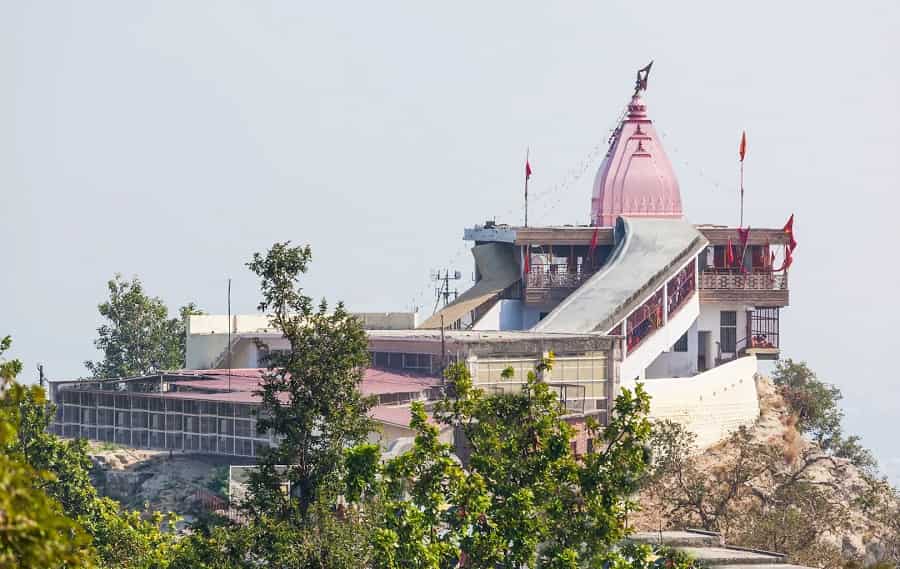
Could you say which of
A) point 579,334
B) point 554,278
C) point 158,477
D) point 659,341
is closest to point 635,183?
point 554,278

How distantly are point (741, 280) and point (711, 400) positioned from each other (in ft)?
31.6

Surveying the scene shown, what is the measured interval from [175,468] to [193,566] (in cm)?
2861

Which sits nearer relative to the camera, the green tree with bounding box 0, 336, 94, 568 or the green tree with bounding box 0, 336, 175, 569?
the green tree with bounding box 0, 336, 94, 568

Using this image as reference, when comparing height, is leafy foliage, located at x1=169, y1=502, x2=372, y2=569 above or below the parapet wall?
below

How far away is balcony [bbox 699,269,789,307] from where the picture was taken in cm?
8331

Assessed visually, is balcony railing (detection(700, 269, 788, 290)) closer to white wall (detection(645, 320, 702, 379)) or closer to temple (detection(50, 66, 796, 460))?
temple (detection(50, 66, 796, 460))

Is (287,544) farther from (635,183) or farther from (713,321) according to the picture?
(635,183)

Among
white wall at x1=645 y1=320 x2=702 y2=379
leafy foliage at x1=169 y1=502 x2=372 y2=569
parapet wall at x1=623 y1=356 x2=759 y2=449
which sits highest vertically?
white wall at x1=645 y1=320 x2=702 y2=379

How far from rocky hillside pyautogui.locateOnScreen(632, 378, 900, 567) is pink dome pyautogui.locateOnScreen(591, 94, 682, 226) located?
15498 mm

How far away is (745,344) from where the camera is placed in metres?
85.1

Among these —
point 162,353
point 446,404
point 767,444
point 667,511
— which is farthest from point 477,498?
point 162,353

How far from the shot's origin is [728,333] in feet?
280

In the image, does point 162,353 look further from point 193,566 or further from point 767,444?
point 193,566

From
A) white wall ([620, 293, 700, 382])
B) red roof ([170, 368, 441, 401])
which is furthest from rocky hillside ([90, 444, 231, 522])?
white wall ([620, 293, 700, 382])
